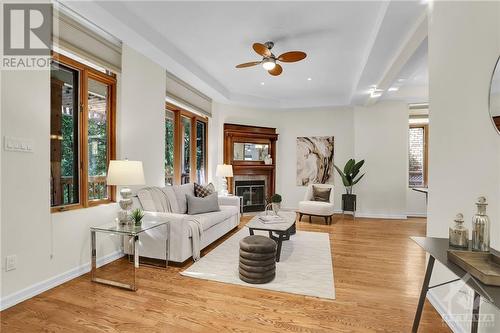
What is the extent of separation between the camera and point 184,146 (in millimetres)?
5270

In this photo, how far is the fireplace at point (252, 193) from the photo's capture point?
A: 668cm

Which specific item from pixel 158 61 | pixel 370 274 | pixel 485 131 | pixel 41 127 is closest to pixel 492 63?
pixel 485 131

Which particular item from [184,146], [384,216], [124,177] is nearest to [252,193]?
[184,146]

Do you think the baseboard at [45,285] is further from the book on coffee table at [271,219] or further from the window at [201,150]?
the window at [201,150]

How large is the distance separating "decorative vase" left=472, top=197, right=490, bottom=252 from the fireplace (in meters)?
5.42

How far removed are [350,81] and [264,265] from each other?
4266mm

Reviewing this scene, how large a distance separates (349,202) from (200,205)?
381cm

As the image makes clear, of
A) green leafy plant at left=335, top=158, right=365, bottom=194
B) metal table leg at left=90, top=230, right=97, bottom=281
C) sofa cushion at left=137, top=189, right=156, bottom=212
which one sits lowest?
metal table leg at left=90, top=230, right=97, bottom=281

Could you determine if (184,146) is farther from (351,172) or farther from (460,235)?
(460,235)

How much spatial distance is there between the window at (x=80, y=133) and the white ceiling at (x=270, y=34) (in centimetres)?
66

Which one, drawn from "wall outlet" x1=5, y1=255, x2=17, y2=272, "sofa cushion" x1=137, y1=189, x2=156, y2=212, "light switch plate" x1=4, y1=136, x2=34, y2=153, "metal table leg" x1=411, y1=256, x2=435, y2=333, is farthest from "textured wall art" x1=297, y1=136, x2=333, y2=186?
"wall outlet" x1=5, y1=255, x2=17, y2=272

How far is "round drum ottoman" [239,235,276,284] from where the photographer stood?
2660 mm

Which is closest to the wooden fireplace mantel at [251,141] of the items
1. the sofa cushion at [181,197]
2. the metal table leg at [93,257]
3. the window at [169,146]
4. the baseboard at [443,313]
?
the window at [169,146]

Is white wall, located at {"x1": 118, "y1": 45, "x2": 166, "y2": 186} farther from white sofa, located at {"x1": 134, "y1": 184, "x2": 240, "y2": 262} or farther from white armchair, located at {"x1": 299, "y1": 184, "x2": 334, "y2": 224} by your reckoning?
white armchair, located at {"x1": 299, "y1": 184, "x2": 334, "y2": 224}
